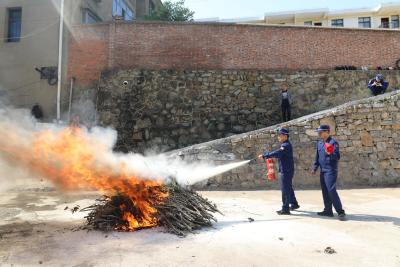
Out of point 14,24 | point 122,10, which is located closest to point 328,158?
point 14,24

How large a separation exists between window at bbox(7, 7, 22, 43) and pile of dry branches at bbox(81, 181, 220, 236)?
49.7 ft

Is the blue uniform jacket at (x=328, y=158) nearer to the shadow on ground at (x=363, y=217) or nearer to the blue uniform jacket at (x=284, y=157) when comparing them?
the blue uniform jacket at (x=284, y=157)

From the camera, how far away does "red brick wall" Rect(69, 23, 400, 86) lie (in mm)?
16312

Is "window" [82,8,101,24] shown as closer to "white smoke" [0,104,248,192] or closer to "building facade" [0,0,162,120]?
"building facade" [0,0,162,120]

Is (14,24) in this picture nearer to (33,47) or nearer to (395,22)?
(33,47)

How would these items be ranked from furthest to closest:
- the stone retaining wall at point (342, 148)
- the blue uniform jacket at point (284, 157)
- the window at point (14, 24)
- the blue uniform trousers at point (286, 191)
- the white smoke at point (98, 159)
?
the window at point (14, 24) → the stone retaining wall at point (342, 148) → the blue uniform jacket at point (284, 157) → the blue uniform trousers at point (286, 191) → the white smoke at point (98, 159)

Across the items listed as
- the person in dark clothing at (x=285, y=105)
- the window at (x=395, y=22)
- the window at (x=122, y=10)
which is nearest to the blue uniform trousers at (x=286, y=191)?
the person in dark clothing at (x=285, y=105)

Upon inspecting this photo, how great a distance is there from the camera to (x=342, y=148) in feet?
36.2

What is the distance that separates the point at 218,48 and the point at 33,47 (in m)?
9.00

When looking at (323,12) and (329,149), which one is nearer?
(329,149)

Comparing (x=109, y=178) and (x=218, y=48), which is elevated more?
(x=218, y=48)

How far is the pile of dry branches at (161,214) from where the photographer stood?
5.66 metres

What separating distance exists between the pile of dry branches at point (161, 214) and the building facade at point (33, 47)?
1192cm

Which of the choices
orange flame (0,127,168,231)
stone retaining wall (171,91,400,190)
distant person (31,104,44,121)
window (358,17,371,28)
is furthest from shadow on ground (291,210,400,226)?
window (358,17,371,28)
